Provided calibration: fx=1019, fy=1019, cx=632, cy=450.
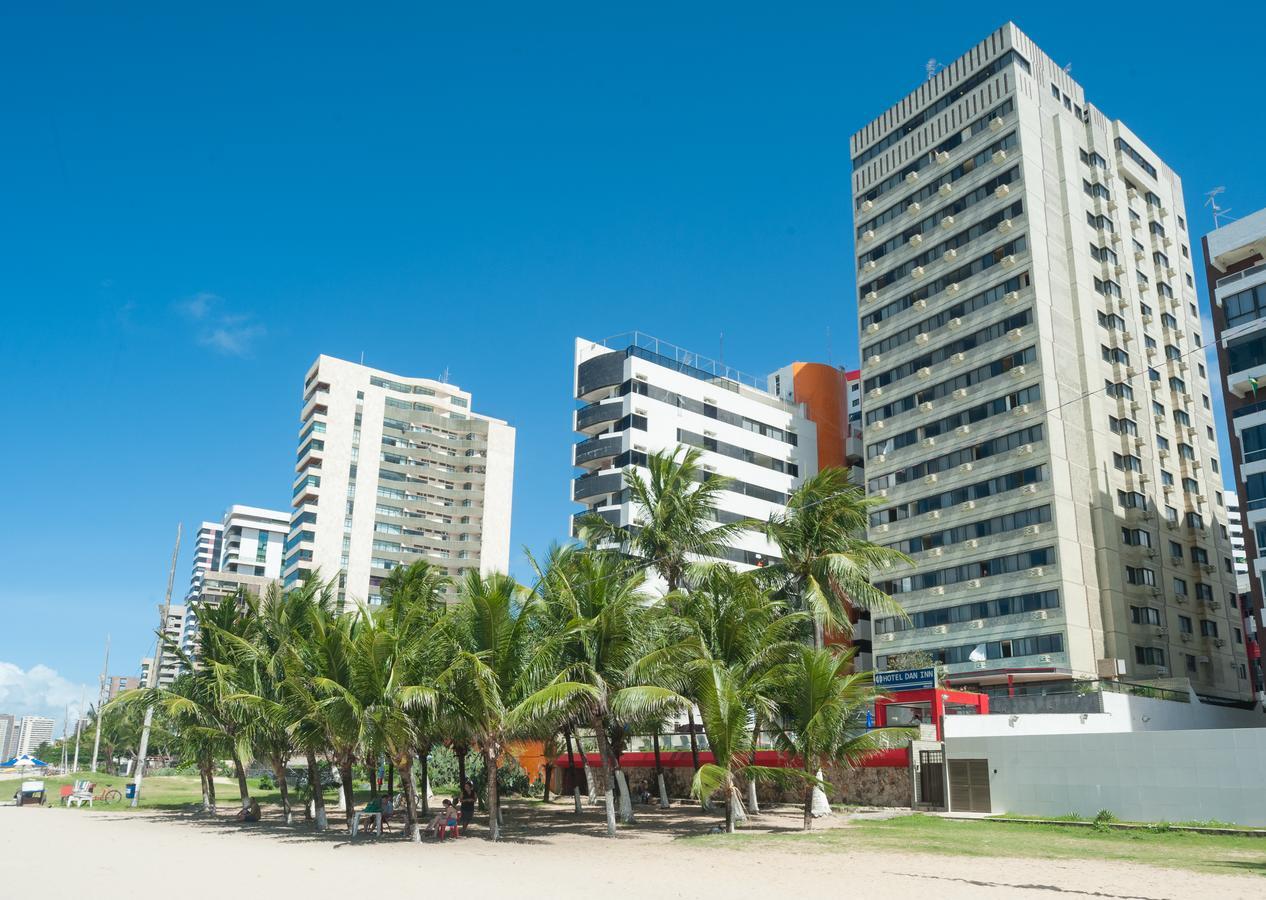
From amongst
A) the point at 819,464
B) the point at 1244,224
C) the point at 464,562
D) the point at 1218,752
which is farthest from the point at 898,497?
the point at 464,562

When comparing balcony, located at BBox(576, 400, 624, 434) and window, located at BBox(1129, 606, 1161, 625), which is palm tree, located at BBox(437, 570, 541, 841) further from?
balcony, located at BBox(576, 400, 624, 434)

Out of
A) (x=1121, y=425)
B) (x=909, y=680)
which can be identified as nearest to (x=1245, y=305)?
(x=1121, y=425)

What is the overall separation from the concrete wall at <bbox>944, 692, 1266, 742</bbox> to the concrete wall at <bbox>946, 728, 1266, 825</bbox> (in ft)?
5.88

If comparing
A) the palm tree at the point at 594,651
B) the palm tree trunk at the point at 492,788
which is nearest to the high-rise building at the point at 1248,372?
the palm tree at the point at 594,651

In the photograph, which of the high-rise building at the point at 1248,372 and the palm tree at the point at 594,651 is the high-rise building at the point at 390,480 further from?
the high-rise building at the point at 1248,372

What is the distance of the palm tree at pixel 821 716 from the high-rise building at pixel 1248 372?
94.9ft

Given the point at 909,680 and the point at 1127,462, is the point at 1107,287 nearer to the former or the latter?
the point at 1127,462

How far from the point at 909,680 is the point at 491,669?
1616 cm

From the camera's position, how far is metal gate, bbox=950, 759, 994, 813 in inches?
1400

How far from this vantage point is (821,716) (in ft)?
99.5

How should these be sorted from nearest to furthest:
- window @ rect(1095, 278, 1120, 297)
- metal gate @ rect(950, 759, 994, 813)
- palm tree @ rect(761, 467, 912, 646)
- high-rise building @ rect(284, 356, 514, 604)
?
metal gate @ rect(950, 759, 994, 813) < palm tree @ rect(761, 467, 912, 646) < window @ rect(1095, 278, 1120, 297) < high-rise building @ rect(284, 356, 514, 604)

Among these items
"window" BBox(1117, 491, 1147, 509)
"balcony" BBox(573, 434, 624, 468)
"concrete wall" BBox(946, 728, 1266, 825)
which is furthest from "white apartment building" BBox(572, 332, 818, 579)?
"concrete wall" BBox(946, 728, 1266, 825)

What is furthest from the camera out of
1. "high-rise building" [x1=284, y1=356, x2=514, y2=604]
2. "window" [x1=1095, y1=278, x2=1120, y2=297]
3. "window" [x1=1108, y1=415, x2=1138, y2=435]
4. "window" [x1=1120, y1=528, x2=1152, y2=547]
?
"high-rise building" [x1=284, y1=356, x2=514, y2=604]

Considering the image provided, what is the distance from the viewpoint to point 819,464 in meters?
95.6
